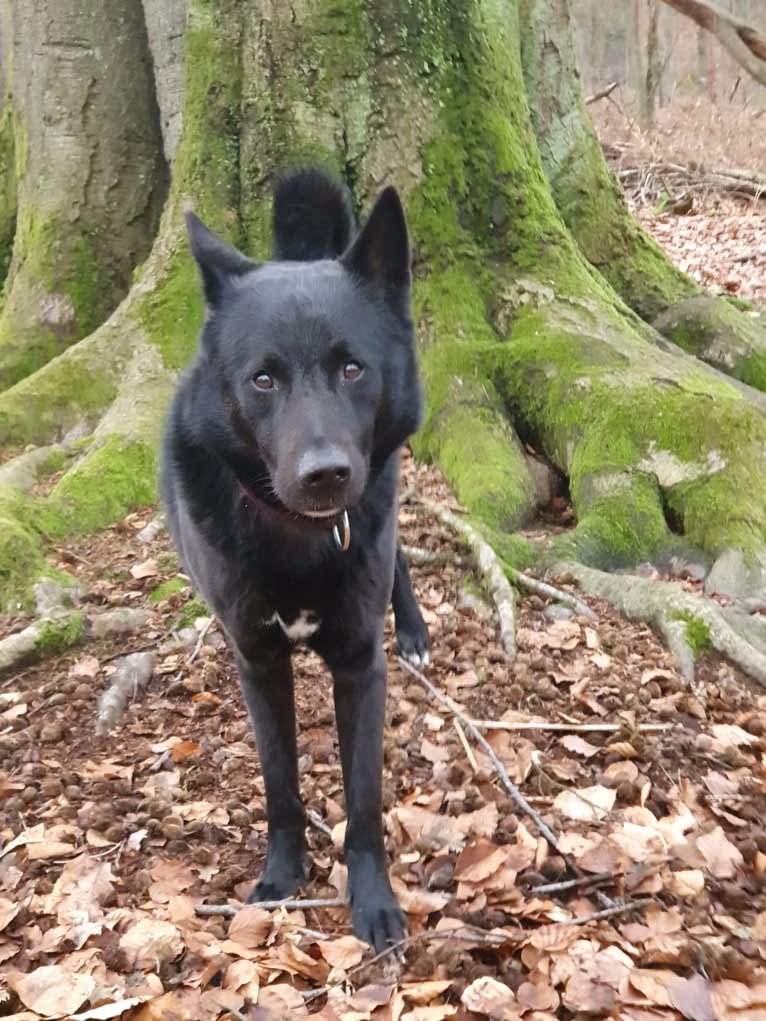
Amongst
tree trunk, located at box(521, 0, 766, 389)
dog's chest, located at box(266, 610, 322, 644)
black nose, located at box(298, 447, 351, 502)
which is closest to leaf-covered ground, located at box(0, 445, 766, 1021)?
dog's chest, located at box(266, 610, 322, 644)

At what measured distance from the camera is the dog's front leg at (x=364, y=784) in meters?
2.40

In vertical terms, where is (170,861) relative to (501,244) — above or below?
below

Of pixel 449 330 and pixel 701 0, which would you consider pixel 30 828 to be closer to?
pixel 449 330

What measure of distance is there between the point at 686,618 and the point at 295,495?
6.41 feet

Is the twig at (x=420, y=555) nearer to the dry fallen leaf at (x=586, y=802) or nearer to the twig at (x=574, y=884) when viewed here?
the dry fallen leaf at (x=586, y=802)

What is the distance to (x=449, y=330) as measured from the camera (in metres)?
4.92

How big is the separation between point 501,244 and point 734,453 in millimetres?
1807

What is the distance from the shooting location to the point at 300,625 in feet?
8.36

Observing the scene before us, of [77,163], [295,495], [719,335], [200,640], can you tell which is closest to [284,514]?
[295,495]

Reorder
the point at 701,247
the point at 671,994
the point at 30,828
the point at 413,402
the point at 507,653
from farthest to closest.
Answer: the point at 701,247 < the point at 507,653 < the point at 30,828 < the point at 413,402 < the point at 671,994


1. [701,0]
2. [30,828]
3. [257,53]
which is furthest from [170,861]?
[701,0]

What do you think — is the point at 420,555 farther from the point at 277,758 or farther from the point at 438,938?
the point at 438,938

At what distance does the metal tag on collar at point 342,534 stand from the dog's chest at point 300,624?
8.1 inches

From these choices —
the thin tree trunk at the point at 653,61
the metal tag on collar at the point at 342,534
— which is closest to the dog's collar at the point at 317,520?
the metal tag on collar at the point at 342,534
